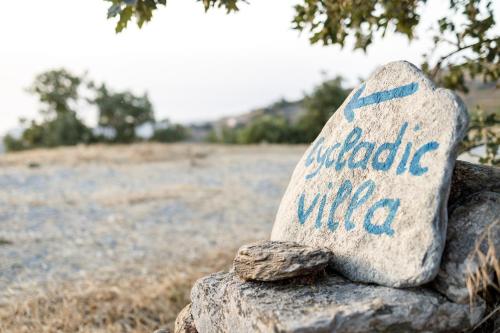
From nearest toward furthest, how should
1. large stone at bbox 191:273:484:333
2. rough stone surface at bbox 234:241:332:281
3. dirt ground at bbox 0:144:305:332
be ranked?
large stone at bbox 191:273:484:333 < rough stone surface at bbox 234:241:332:281 < dirt ground at bbox 0:144:305:332

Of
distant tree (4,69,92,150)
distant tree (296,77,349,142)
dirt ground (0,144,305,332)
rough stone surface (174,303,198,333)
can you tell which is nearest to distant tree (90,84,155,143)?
distant tree (4,69,92,150)

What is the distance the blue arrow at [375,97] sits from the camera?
123 inches

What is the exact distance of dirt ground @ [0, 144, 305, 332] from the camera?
17.1ft

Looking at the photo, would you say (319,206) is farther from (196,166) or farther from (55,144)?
(55,144)

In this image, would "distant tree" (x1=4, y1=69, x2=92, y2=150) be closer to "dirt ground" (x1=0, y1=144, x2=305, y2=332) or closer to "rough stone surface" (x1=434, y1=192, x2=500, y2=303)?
"dirt ground" (x1=0, y1=144, x2=305, y2=332)

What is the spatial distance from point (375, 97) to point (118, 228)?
19.7ft

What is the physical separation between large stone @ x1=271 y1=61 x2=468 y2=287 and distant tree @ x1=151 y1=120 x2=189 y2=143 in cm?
2537

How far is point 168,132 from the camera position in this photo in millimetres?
29703

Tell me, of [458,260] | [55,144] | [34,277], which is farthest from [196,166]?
[55,144]

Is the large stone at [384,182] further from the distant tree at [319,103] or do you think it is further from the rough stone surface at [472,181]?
the distant tree at [319,103]

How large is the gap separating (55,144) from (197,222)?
1899cm

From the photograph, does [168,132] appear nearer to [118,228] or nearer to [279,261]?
[118,228]

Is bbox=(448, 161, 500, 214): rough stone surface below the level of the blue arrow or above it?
below

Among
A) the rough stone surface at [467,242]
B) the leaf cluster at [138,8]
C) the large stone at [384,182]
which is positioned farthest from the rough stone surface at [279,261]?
the leaf cluster at [138,8]
